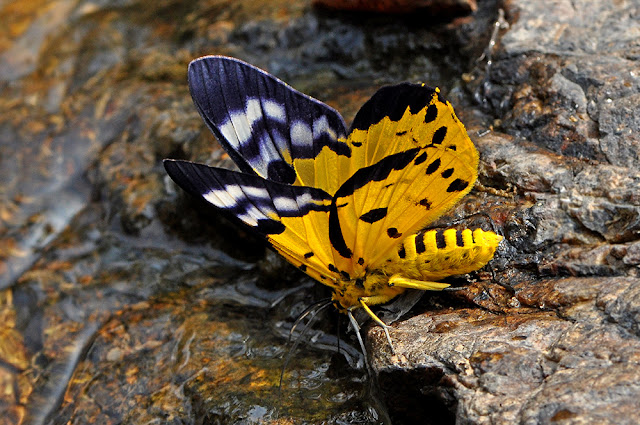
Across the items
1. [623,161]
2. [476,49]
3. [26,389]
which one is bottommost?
[26,389]

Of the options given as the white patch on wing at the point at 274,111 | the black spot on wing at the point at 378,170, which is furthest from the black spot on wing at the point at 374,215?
the white patch on wing at the point at 274,111

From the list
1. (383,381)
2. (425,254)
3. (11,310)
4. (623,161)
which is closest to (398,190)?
(425,254)

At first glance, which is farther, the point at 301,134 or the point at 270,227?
the point at 301,134

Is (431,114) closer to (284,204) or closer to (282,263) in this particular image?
(284,204)

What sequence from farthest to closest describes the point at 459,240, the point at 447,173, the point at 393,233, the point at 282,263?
the point at 282,263 < the point at 393,233 < the point at 447,173 < the point at 459,240

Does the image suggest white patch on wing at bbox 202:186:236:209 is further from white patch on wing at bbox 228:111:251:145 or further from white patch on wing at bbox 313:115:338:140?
white patch on wing at bbox 313:115:338:140

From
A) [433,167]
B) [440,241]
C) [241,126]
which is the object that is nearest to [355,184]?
[433,167]

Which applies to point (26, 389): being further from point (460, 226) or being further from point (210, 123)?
point (460, 226)
